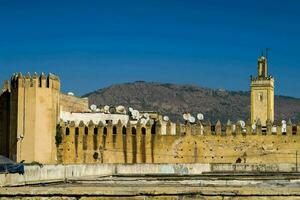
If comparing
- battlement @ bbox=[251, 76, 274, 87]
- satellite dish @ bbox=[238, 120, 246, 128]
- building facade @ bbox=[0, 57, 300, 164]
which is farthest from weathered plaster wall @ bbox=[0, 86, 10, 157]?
battlement @ bbox=[251, 76, 274, 87]

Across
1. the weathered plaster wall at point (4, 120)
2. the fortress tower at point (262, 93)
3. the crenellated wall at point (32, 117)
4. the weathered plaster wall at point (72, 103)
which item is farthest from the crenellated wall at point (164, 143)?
the fortress tower at point (262, 93)

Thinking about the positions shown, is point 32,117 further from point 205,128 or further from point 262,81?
point 262,81

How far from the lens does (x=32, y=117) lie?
4219 cm

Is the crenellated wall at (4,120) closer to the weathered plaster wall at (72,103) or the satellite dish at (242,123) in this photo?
the weathered plaster wall at (72,103)

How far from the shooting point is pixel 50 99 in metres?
43.1

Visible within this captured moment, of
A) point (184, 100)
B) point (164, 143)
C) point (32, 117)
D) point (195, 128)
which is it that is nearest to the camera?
point (32, 117)

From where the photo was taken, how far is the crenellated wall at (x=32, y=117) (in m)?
42.0

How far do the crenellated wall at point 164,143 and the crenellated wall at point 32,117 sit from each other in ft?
6.03

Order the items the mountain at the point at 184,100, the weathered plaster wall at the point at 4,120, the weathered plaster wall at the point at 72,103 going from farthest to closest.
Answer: the mountain at the point at 184,100, the weathered plaster wall at the point at 72,103, the weathered plaster wall at the point at 4,120

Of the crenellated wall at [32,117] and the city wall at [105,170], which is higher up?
the crenellated wall at [32,117]

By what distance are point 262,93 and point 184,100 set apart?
4437 inches

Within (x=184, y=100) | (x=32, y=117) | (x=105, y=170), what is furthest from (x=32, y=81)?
(x=184, y=100)

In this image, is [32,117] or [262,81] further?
[262,81]

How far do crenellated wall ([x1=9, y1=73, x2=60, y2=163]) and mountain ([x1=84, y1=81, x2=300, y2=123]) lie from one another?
114 m
